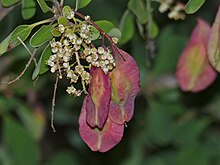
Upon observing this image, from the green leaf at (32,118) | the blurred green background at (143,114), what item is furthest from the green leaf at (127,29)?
the green leaf at (32,118)

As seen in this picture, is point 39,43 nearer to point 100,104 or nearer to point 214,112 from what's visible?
point 100,104

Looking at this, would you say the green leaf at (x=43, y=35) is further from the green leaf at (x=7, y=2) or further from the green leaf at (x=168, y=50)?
the green leaf at (x=168, y=50)

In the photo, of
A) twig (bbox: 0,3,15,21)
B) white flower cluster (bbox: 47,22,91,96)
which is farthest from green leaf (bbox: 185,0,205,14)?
twig (bbox: 0,3,15,21)

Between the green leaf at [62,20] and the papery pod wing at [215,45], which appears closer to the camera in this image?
the green leaf at [62,20]

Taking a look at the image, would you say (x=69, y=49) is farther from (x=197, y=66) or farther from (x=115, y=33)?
(x=197, y=66)

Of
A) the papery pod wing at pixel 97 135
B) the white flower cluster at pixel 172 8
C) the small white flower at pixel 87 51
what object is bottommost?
the white flower cluster at pixel 172 8

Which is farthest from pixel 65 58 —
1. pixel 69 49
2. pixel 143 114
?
pixel 143 114

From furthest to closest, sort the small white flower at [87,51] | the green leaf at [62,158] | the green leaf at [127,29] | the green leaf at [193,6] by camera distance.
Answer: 1. the green leaf at [62,158]
2. the green leaf at [127,29]
3. the green leaf at [193,6]
4. the small white flower at [87,51]

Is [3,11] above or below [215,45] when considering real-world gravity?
above
